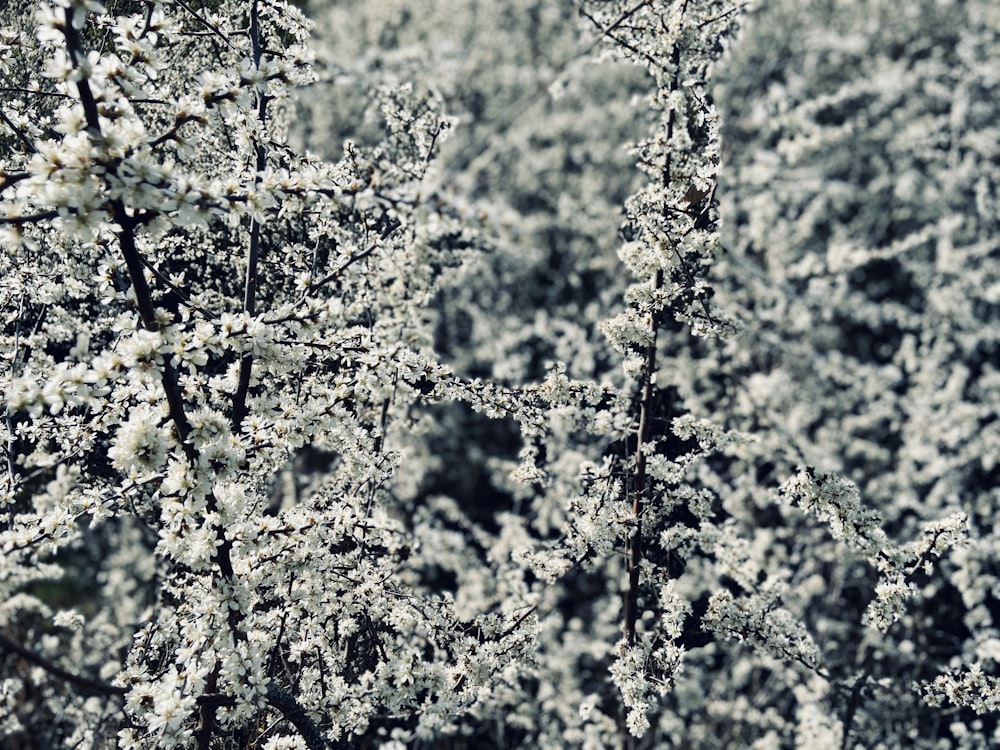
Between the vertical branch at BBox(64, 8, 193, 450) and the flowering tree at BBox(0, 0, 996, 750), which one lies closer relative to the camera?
the vertical branch at BBox(64, 8, 193, 450)

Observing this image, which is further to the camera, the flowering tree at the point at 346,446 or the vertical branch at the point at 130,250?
the flowering tree at the point at 346,446

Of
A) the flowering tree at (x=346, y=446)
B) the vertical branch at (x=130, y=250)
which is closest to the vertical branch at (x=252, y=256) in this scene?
the flowering tree at (x=346, y=446)

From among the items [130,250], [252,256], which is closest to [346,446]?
[252,256]

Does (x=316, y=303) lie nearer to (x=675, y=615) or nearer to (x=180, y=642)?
(x=180, y=642)

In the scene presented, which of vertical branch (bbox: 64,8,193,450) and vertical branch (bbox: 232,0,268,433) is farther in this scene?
vertical branch (bbox: 232,0,268,433)

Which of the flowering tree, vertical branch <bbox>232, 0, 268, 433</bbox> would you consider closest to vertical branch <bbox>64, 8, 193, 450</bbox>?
the flowering tree

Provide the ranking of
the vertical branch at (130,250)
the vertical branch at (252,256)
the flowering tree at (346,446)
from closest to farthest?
the vertical branch at (130,250) → the flowering tree at (346,446) → the vertical branch at (252,256)

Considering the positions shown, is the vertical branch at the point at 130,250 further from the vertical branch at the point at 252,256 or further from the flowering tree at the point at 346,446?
the vertical branch at the point at 252,256

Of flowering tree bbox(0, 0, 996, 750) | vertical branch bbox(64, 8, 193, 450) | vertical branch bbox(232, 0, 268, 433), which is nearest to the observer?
vertical branch bbox(64, 8, 193, 450)

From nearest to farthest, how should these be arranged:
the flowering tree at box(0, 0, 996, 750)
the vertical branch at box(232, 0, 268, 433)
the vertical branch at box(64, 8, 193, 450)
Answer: the vertical branch at box(64, 8, 193, 450) → the flowering tree at box(0, 0, 996, 750) → the vertical branch at box(232, 0, 268, 433)

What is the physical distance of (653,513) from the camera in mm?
3459

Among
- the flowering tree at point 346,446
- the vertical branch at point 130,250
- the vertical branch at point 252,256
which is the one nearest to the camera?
the vertical branch at point 130,250

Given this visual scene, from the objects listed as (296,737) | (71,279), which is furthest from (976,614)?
(71,279)

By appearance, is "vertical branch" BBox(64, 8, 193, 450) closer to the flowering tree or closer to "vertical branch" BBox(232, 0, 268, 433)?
the flowering tree
